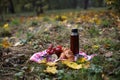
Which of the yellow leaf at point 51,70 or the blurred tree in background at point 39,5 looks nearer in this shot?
the yellow leaf at point 51,70

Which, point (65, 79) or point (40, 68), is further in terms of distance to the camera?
point (40, 68)

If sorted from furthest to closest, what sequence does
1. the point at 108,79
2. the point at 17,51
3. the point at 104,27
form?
the point at 104,27 < the point at 17,51 < the point at 108,79

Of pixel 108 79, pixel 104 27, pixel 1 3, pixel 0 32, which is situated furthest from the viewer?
pixel 1 3

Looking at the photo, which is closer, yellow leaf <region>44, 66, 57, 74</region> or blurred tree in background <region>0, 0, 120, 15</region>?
yellow leaf <region>44, 66, 57, 74</region>

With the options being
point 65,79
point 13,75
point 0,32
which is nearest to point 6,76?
point 13,75

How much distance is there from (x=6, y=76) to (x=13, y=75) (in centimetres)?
9

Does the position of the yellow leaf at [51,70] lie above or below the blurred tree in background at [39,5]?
above

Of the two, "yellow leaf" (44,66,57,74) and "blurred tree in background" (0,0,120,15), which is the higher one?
"yellow leaf" (44,66,57,74)

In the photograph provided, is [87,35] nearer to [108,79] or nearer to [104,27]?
[104,27]

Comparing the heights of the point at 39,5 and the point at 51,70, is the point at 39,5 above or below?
below

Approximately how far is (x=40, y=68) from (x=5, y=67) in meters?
0.48

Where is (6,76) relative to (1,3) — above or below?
above

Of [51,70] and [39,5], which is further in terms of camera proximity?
[39,5]

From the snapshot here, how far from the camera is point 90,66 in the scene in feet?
12.3
